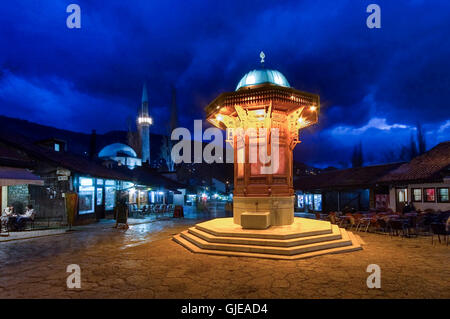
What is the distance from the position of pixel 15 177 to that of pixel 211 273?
12.9 metres

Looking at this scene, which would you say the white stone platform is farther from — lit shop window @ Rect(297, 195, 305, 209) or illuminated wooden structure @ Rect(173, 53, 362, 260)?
lit shop window @ Rect(297, 195, 305, 209)

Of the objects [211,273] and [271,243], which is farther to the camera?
[271,243]

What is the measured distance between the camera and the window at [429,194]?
16664 millimetres

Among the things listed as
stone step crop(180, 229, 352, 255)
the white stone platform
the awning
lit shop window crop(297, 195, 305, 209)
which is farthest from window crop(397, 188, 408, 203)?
the awning

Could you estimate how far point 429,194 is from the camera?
17.0 meters

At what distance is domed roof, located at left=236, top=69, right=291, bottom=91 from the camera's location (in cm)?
1251

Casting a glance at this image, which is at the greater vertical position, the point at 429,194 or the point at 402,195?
the point at 429,194

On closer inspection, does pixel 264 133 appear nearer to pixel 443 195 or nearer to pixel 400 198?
pixel 443 195

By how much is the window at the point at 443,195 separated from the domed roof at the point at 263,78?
40.9 ft

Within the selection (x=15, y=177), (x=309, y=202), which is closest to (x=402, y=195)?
(x=309, y=202)

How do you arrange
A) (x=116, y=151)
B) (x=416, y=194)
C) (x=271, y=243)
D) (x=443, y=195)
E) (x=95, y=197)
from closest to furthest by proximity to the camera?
(x=271, y=243), (x=443, y=195), (x=416, y=194), (x=95, y=197), (x=116, y=151)

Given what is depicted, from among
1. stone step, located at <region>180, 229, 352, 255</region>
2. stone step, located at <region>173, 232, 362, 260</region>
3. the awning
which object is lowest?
stone step, located at <region>173, 232, 362, 260</region>

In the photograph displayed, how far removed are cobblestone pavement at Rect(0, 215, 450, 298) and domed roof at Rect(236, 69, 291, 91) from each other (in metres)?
8.24
